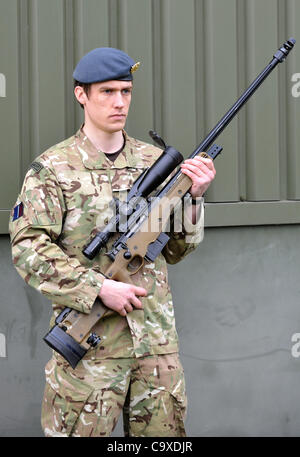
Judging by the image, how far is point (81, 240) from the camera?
8.77 ft

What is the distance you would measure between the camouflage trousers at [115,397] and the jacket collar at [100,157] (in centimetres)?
75

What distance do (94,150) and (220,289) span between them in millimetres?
1331

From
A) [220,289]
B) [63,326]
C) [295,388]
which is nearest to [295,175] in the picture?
[220,289]

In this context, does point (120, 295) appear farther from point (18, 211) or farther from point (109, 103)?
point (109, 103)

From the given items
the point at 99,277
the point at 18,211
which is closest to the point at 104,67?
the point at 18,211

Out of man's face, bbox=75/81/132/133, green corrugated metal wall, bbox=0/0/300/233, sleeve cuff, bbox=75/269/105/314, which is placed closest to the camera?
sleeve cuff, bbox=75/269/105/314

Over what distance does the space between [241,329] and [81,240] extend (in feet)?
4.73

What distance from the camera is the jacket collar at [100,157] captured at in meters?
2.72

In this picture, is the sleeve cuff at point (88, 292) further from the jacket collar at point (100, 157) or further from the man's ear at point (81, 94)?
the man's ear at point (81, 94)

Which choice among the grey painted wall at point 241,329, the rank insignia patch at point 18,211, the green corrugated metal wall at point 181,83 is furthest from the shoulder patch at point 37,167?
the grey painted wall at point 241,329

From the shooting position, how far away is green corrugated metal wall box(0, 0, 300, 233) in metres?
3.36

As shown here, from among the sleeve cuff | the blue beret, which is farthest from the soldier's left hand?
the sleeve cuff

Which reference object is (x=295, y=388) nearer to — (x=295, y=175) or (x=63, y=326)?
(x=295, y=175)

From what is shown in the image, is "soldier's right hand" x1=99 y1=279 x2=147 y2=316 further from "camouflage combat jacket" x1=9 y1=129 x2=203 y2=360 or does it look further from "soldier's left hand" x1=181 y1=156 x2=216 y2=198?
"soldier's left hand" x1=181 y1=156 x2=216 y2=198
